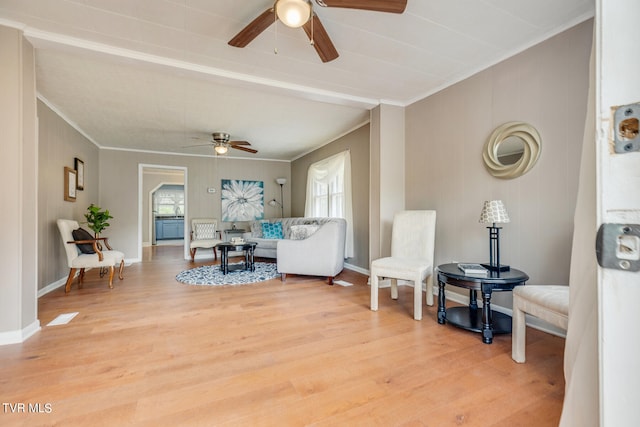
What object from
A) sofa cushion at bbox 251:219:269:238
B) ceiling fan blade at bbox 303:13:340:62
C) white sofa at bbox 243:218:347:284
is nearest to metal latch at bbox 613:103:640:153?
ceiling fan blade at bbox 303:13:340:62

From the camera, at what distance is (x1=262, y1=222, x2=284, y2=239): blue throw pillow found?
5.88 m

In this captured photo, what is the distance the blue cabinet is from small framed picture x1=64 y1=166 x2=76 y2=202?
569cm

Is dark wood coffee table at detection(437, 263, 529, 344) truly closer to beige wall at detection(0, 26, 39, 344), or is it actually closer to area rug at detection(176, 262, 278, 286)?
area rug at detection(176, 262, 278, 286)

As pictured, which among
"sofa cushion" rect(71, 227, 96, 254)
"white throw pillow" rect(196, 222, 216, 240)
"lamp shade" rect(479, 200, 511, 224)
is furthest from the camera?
"white throw pillow" rect(196, 222, 216, 240)

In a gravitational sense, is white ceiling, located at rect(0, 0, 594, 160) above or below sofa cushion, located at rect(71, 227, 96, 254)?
above

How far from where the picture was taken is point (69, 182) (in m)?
4.12

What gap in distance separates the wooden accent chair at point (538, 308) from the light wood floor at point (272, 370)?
0.14m

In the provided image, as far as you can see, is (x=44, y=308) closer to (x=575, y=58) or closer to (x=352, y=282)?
(x=352, y=282)

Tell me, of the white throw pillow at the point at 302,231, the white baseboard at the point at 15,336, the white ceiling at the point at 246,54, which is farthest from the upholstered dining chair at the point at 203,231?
the white baseboard at the point at 15,336

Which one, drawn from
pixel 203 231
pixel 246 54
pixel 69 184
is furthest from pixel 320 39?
pixel 203 231

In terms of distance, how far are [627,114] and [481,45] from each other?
104 inches

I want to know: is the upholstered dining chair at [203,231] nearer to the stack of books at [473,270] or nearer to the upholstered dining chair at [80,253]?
the upholstered dining chair at [80,253]

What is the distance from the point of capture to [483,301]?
2137 mm

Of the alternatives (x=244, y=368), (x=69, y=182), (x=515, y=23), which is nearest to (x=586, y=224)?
(x=244, y=368)
